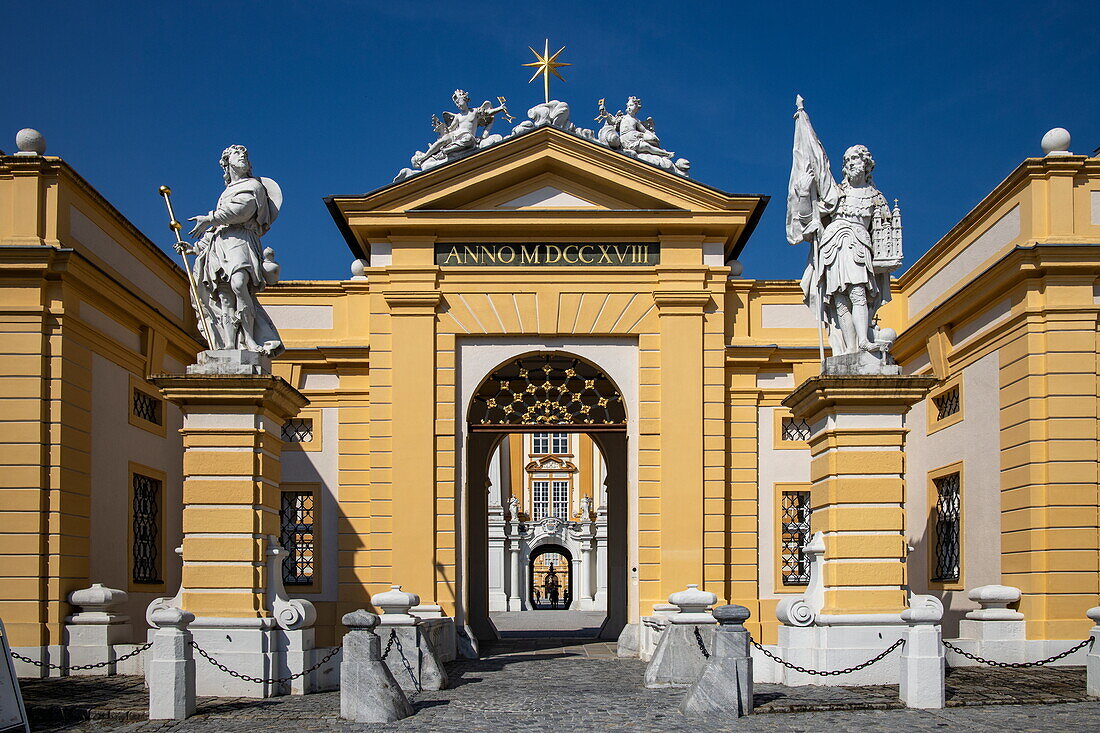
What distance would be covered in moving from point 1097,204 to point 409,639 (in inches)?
403

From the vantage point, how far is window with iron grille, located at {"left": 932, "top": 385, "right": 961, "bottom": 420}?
19.0 metres

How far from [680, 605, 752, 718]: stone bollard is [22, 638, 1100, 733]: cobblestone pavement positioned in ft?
0.55

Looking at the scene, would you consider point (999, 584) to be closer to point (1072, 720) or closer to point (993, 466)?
point (993, 466)

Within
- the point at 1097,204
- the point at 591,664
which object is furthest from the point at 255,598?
the point at 1097,204

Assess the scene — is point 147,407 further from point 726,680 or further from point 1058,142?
point 1058,142

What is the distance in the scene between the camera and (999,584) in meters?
16.8

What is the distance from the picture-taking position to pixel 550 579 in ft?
190

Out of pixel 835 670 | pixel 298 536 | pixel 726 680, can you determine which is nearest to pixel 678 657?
pixel 835 670

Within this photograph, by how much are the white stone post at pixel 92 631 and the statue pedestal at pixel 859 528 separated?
8038mm

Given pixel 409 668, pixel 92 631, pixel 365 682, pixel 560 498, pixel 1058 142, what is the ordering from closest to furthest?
pixel 365 682, pixel 409 668, pixel 92 631, pixel 1058 142, pixel 560 498

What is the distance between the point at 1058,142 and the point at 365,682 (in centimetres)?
1117

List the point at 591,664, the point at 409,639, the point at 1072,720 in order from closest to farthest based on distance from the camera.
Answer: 1. the point at 1072,720
2. the point at 409,639
3. the point at 591,664

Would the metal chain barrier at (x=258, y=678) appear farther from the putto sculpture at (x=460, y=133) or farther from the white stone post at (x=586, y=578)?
the white stone post at (x=586, y=578)

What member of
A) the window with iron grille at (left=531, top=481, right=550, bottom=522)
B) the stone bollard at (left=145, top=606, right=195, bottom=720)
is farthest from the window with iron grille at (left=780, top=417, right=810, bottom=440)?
the window with iron grille at (left=531, top=481, right=550, bottom=522)
